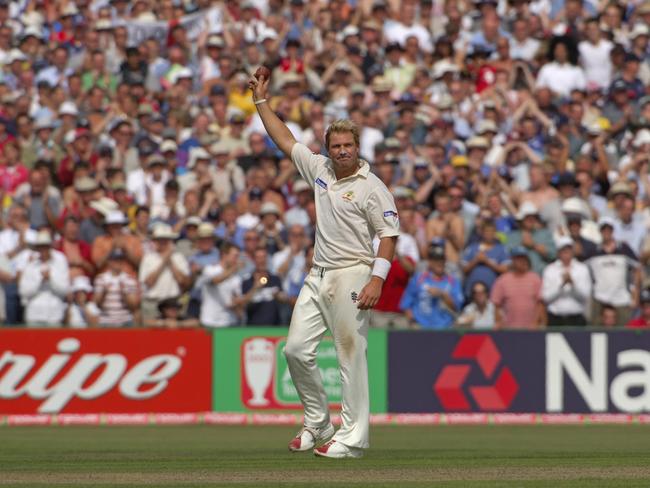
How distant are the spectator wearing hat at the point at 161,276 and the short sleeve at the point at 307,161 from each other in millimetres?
8525

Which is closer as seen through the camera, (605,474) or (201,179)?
(605,474)

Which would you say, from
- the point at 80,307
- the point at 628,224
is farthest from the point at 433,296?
the point at 80,307

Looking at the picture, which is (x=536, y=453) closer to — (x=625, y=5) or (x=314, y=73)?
(x=314, y=73)

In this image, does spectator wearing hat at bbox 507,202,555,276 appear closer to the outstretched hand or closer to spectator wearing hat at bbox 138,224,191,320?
spectator wearing hat at bbox 138,224,191,320

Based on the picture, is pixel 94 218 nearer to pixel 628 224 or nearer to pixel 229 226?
pixel 229 226

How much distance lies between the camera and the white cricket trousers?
1055cm

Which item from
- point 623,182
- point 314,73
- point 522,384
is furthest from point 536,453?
point 314,73

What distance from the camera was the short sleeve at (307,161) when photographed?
10.7 meters

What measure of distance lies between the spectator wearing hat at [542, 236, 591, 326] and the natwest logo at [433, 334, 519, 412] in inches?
40.0

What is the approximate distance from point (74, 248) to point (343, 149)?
1012cm

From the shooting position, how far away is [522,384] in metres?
18.5

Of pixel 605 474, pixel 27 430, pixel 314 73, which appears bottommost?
pixel 27 430

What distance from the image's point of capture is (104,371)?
60.2 ft

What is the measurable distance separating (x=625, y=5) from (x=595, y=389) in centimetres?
911
